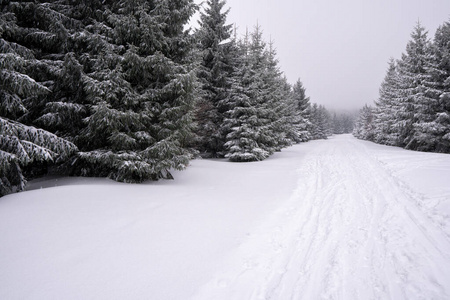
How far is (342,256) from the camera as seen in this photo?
3744 millimetres

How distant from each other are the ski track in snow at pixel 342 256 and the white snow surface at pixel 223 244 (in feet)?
0.06

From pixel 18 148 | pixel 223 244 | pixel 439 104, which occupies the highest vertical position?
pixel 439 104

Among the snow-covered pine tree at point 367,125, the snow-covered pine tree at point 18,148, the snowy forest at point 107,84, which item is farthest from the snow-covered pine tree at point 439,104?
the snow-covered pine tree at point 18,148

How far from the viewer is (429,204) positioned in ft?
19.0

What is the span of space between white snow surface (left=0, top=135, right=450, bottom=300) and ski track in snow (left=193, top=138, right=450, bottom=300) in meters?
0.02

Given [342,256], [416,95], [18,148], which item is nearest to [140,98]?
[18,148]

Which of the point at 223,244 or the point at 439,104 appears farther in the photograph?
the point at 439,104

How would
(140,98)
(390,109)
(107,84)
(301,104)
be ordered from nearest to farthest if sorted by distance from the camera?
(107,84), (140,98), (390,109), (301,104)

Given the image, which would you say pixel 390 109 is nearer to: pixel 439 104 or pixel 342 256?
pixel 439 104

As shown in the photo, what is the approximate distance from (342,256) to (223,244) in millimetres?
2206

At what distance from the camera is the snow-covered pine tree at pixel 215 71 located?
52.4 feet

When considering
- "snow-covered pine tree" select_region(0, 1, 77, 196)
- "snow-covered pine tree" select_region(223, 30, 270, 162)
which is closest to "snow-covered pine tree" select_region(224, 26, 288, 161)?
"snow-covered pine tree" select_region(223, 30, 270, 162)

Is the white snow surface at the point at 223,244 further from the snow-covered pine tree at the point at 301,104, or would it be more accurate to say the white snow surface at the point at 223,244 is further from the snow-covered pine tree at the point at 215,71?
the snow-covered pine tree at the point at 301,104

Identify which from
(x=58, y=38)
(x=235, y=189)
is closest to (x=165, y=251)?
(x=235, y=189)
